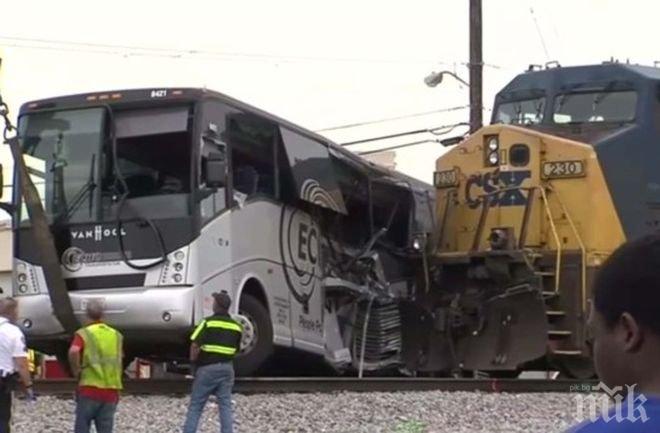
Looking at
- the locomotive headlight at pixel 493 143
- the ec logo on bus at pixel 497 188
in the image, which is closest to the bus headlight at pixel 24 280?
the ec logo on bus at pixel 497 188

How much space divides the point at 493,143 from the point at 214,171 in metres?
4.52

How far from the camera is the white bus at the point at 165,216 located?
13188 mm

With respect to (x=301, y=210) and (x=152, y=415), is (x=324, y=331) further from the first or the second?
(x=152, y=415)

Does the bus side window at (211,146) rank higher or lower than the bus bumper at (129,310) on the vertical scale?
higher

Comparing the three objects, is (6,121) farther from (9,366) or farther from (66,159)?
(9,366)

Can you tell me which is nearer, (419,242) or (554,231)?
(554,231)

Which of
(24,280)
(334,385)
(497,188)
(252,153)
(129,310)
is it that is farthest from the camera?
(497,188)

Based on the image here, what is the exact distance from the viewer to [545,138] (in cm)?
1567

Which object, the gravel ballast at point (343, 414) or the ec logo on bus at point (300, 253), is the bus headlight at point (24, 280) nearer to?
the gravel ballast at point (343, 414)

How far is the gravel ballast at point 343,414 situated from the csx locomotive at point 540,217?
2.66 m

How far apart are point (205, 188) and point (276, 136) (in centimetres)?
203

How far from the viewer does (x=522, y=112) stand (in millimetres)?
16984

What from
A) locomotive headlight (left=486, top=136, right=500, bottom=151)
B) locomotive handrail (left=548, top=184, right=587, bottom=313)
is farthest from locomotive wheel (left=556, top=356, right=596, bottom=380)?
locomotive headlight (left=486, top=136, right=500, bottom=151)

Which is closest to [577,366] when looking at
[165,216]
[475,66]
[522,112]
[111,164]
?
[522,112]
